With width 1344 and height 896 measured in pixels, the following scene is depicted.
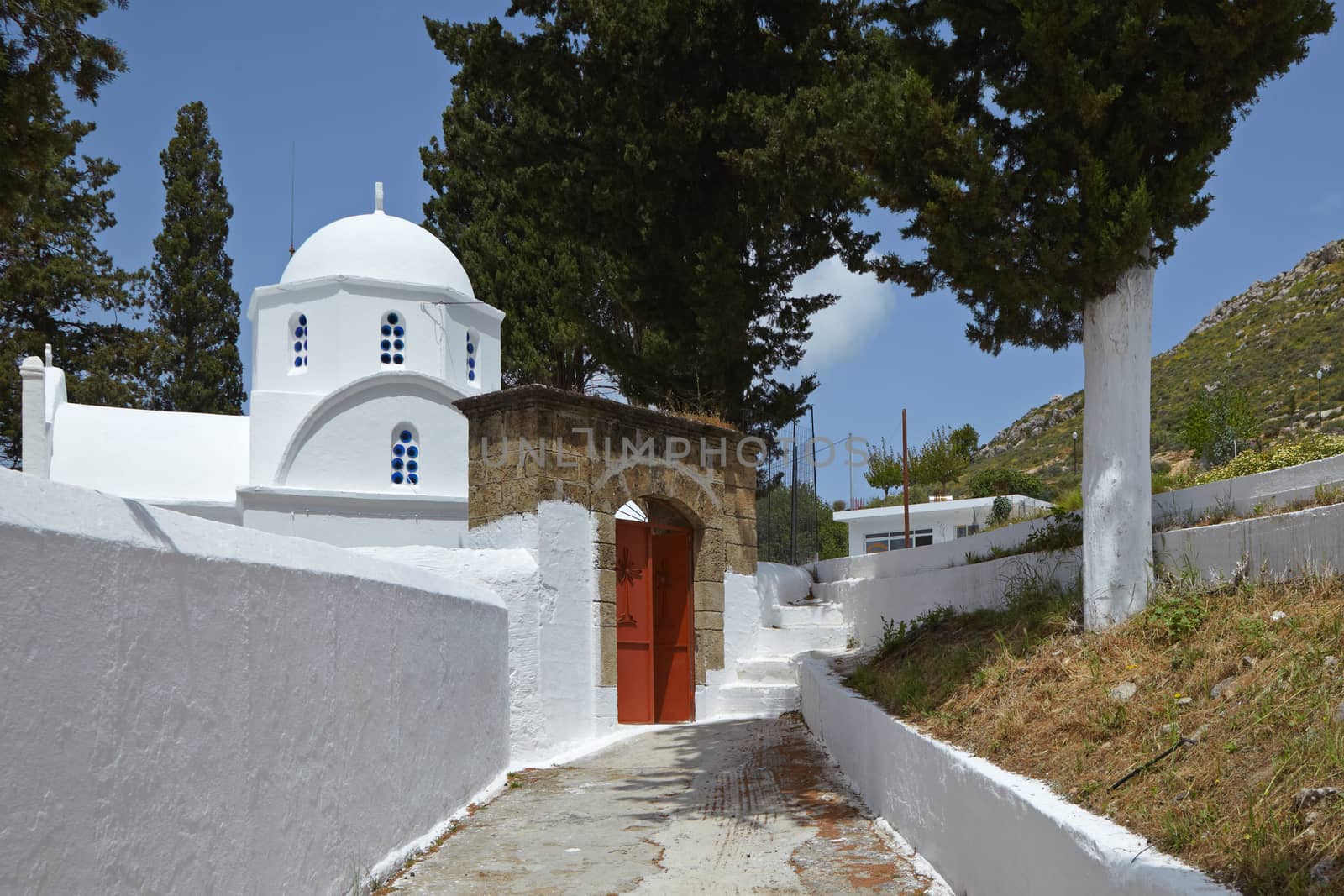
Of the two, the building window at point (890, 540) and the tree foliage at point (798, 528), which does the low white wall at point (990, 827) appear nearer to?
A: the tree foliage at point (798, 528)

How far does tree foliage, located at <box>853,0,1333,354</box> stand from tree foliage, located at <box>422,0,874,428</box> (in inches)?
208

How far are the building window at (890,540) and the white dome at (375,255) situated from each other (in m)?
12.7

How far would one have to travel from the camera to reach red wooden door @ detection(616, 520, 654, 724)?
38.3 feet

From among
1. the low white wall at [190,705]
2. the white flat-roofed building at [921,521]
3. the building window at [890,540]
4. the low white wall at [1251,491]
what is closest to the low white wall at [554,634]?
the low white wall at [190,705]

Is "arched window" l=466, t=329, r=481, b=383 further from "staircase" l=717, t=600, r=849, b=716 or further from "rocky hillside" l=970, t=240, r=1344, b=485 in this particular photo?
"rocky hillside" l=970, t=240, r=1344, b=485

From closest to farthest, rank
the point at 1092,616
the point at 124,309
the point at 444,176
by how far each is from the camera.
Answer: the point at 1092,616 < the point at 444,176 < the point at 124,309

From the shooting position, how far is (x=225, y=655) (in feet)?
13.9

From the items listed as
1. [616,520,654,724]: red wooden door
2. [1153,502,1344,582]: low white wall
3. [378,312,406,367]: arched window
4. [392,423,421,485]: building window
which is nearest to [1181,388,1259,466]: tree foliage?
[616,520,654,724]: red wooden door

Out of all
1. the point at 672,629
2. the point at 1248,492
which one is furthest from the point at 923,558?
the point at 1248,492

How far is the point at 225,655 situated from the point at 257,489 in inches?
639

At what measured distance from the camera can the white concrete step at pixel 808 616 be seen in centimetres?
1518

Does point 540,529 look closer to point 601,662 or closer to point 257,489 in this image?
point 601,662

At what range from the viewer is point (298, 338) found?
21797mm

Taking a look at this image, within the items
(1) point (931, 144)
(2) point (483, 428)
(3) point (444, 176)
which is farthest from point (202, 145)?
(1) point (931, 144)
